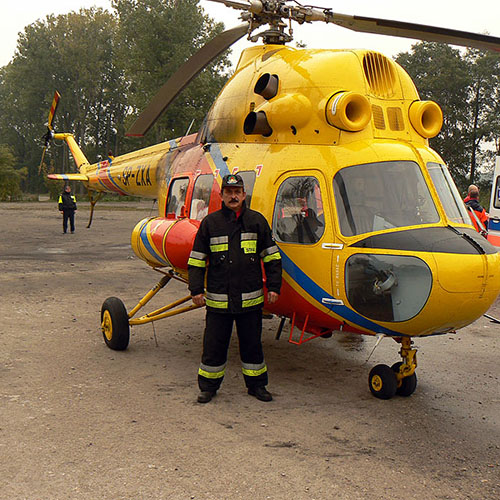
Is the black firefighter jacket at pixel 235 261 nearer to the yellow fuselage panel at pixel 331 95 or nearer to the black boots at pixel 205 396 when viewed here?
the black boots at pixel 205 396

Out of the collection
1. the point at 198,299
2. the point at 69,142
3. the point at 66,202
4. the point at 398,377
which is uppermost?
the point at 69,142

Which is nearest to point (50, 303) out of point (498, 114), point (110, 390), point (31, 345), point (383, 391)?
point (31, 345)

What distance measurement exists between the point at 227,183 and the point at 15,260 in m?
10.4

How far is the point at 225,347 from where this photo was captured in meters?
4.93

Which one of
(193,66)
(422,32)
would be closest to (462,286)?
(422,32)

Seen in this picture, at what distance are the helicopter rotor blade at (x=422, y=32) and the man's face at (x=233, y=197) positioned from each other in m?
2.05

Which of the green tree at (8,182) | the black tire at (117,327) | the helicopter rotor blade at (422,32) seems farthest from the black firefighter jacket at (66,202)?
the green tree at (8,182)

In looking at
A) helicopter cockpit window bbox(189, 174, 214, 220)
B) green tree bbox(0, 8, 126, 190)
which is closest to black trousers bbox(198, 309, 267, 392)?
helicopter cockpit window bbox(189, 174, 214, 220)

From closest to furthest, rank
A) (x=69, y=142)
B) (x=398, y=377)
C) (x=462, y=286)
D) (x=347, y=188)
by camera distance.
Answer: (x=462, y=286) < (x=347, y=188) < (x=398, y=377) < (x=69, y=142)

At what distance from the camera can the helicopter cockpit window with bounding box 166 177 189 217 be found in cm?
644

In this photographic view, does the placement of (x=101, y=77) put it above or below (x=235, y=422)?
above

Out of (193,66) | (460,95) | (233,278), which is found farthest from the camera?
(460,95)

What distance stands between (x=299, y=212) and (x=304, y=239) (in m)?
0.26

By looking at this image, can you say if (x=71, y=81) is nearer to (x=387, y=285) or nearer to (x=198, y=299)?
(x=198, y=299)
